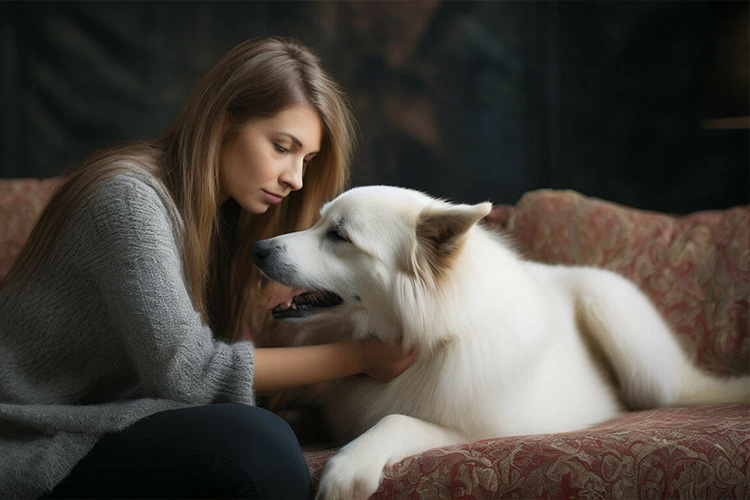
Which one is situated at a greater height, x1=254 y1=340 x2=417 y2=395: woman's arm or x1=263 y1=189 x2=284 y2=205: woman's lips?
x1=263 y1=189 x2=284 y2=205: woman's lips

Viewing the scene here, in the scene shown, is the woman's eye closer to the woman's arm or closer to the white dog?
the white dog

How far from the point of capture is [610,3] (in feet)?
11.8

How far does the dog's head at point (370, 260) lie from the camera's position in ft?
5.07

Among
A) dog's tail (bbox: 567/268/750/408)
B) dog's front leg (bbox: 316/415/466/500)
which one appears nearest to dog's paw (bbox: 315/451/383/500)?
dog's front leg (bbox: 316/415/466/500)

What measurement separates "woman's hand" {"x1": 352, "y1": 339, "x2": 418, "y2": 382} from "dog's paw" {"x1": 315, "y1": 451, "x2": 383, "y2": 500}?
274mm

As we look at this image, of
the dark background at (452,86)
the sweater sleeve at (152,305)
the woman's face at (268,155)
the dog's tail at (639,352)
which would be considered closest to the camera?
the sweater sleeve at (152,305)

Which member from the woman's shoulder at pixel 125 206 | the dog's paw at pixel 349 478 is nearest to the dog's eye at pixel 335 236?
the woman's shoulder at pixel 125 206

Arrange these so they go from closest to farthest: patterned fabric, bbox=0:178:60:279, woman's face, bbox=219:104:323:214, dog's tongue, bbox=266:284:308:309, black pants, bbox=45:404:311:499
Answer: black pants, bbox=45:404:311:499 → woman's face, bbox=219:104:323:214 → dog's tongue, bbox=266:284:308:309 → patterned fabric, bbox=0:178:60:279

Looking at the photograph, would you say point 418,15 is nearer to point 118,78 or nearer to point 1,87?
point 118,78

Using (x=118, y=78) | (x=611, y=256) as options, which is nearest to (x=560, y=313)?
(x=611, y=256)

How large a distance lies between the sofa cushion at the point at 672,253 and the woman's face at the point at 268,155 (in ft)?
3.43

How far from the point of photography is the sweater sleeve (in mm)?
1396

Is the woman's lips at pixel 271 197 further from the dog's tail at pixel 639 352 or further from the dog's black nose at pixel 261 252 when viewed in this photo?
the dog's tail at pixel 639 352

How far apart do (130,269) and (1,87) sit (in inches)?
93.4
